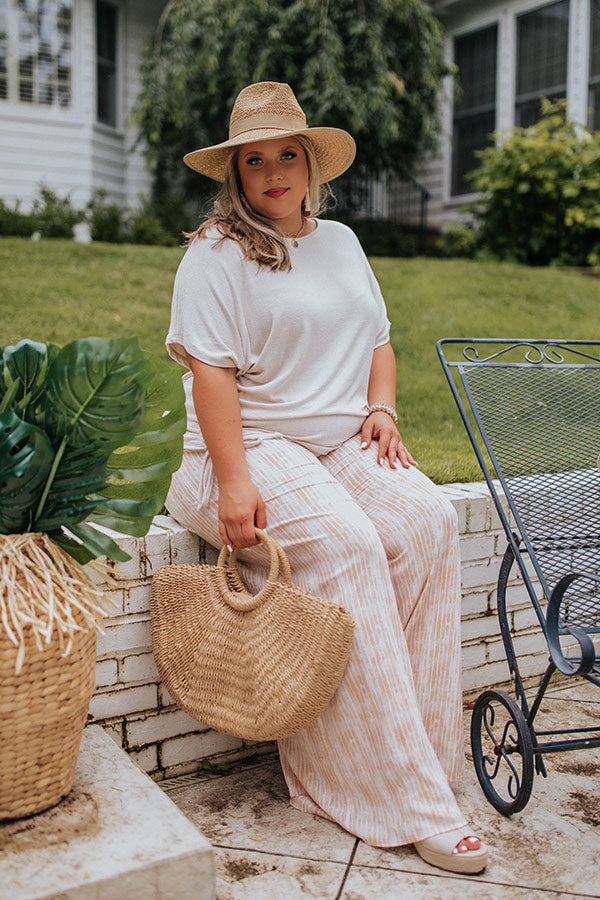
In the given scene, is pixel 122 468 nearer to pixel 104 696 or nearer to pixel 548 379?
pixel 104 696

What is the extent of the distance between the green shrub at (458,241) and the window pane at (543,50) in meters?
2.13

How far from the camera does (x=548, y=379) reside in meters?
2.96

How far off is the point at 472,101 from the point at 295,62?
3.25 metres

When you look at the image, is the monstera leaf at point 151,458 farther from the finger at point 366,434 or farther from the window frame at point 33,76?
the window frame at point 33,76

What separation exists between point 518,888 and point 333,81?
8602 mm

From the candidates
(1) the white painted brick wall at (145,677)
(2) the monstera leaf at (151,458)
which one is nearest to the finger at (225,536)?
(1) the white painted brick wall at (145,677)

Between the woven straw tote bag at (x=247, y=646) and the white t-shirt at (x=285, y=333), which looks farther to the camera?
the white t-shirt at (x=285, y=333)

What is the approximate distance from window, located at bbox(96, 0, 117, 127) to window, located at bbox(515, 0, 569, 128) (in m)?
5.16

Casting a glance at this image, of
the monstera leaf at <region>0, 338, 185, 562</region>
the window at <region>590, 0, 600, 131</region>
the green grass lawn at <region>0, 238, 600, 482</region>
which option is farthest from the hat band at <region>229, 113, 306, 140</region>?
the window at <region>590, 0, 600, 131</region>

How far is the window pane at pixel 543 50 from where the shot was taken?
10.9 metres

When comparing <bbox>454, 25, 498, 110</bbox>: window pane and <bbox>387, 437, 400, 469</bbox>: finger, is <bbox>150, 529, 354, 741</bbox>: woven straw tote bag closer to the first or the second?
<bbox>387, 437, 400, 469</bbox>: finger

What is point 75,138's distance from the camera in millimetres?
10555

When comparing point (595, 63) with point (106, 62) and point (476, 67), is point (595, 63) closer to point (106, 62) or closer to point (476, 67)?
point (476, 67)

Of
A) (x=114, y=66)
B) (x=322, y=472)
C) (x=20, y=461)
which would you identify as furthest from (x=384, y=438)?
(x=114, y=66)
